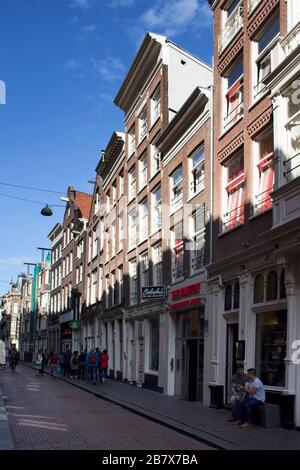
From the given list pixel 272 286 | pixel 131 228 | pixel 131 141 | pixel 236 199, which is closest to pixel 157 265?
pixel 131 228

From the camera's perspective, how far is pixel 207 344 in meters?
18.4

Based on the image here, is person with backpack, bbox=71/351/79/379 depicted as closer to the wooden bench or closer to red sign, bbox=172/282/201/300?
red sign, bbox=172/282/201/300

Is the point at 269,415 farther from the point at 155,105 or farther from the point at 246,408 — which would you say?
the point at 155,105

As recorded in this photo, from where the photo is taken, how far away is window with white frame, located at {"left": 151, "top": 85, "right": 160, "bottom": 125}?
90.3 feet

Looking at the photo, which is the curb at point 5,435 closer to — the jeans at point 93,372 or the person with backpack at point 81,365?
the jeans at point 93,372

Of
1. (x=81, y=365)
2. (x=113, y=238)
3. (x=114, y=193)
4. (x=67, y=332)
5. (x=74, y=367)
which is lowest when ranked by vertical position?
(x=74, y=367)

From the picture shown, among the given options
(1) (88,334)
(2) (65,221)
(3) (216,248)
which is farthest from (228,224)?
(2) (65,221)

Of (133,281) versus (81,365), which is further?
(81,365)

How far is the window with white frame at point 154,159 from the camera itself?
88.1ft

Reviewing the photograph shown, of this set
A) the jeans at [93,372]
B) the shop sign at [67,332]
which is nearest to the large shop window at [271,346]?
the jeans at [93,372]

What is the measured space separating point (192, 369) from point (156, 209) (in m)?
8.29

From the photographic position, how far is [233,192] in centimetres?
1788
